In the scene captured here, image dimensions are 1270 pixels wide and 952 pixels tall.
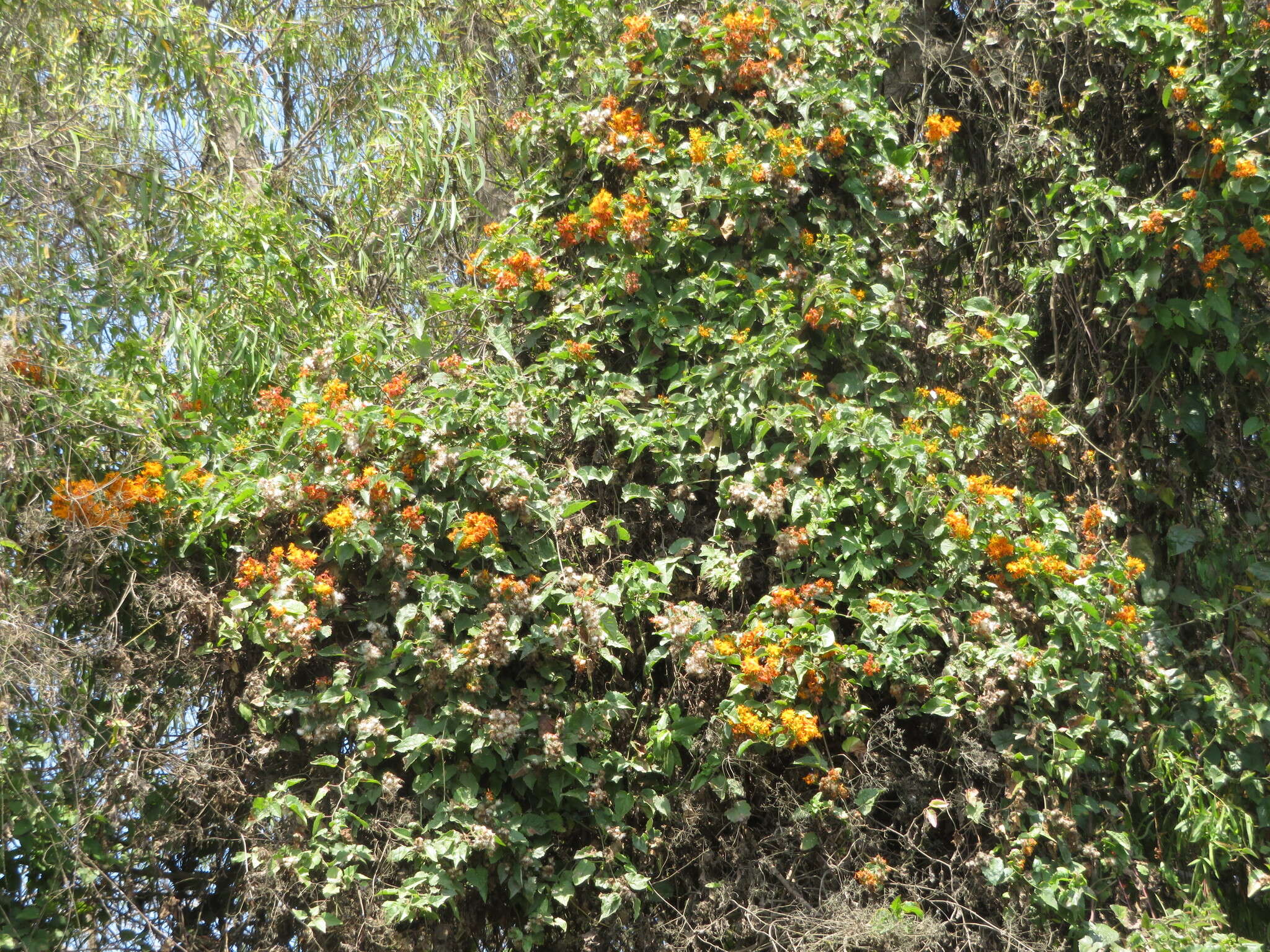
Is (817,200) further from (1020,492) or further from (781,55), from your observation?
(1020,492)

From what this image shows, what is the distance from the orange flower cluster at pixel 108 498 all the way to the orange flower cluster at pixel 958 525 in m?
2.12

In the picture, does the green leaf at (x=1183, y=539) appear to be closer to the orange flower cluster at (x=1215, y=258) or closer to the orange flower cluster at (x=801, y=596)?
the orange flower cluster at (x=1215, y=258)

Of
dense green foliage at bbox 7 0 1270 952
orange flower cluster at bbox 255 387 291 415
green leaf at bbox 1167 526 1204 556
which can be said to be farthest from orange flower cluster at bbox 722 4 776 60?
green leaf at bbox 1167 526 1204 556

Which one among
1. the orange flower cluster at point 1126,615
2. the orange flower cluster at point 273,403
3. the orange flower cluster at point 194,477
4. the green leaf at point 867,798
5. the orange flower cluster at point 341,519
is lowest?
the green leaf at point 867,798

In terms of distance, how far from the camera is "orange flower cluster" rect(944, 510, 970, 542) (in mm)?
2986

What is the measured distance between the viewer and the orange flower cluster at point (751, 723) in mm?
2828

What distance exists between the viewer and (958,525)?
2988 millimetres

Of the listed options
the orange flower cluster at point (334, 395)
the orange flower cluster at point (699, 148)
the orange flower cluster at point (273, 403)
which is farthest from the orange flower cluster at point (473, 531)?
the orange flower cluster at point (699, 148)

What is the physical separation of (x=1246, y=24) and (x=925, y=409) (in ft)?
4.46

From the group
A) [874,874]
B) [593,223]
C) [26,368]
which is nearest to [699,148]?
[593,223]

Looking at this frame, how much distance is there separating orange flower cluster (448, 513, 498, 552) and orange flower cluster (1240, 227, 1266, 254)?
7.30ft

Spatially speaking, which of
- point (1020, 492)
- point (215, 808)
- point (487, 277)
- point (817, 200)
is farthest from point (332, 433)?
point (1020, 492)

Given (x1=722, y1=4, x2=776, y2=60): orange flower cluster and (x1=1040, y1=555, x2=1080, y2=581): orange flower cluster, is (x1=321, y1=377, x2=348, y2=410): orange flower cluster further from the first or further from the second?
(x1=1040, y1=555, x2=1080, y2=581): orange flower cluster

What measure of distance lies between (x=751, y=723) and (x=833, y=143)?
5.75 feet
